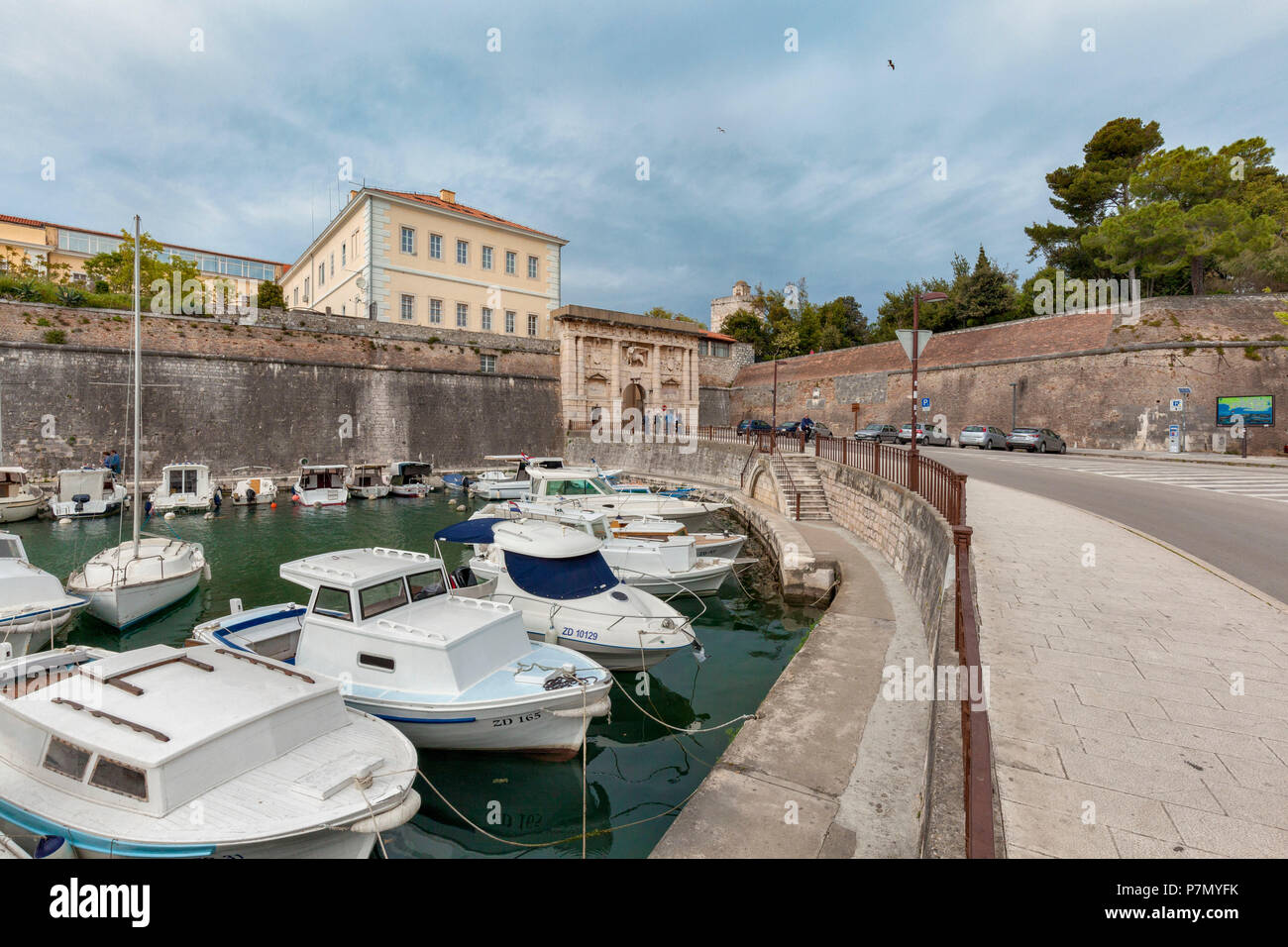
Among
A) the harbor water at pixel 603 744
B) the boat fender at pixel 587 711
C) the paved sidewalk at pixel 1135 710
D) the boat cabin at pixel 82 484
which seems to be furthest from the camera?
the boat cabin at pixel 82 484

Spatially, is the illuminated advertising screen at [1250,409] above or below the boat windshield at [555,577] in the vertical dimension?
above

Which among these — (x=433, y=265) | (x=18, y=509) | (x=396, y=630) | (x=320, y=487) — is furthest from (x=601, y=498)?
(x=433, y=265)

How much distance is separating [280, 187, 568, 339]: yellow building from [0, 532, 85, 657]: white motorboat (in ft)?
89.9

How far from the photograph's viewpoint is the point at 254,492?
25078 millimetres

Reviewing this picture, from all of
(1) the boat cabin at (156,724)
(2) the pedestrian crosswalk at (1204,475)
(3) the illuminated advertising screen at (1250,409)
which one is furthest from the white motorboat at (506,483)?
(3) the illuminated advertising screen at (1250,409)

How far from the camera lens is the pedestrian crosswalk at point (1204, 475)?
51.1 ft

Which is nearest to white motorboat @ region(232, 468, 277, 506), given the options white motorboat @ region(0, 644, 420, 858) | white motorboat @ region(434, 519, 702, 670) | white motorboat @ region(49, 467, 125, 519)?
white motorboat @ region(49, 467, 125, 519)

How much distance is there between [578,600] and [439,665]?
298cm

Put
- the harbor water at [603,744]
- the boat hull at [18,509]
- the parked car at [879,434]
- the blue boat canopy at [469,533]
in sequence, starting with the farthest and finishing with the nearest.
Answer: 1. the parked car at [879,434]
2. the boat hull at [18,509]
3. the blue boat canopy at [469,533]
4. the harbor water at [603,744]

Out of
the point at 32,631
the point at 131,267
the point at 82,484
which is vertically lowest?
the point at 32,631

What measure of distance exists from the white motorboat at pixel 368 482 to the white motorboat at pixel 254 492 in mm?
3012

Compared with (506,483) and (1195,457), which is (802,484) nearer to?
(506,483)

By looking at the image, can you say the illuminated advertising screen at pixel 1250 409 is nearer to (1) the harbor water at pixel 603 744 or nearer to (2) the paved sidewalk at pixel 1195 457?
(2) the paved sidewalk at pixel 1195 457

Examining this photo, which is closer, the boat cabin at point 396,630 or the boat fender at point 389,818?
the boat fender at point 389,818
